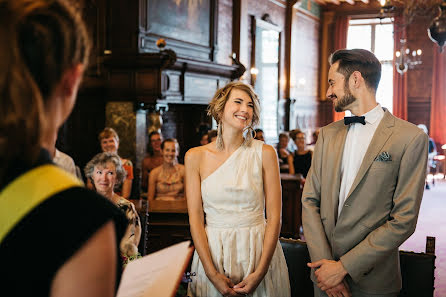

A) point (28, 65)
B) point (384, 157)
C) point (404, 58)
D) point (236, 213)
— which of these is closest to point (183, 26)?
point (404, 58)

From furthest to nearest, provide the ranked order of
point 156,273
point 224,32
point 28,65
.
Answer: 1. point 224,32
2. point 156,273
3. point 28,65

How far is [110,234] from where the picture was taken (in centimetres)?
74

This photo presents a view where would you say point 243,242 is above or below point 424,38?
below

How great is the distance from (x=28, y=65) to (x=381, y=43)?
17874mm

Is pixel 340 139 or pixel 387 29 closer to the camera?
pixel 340 139

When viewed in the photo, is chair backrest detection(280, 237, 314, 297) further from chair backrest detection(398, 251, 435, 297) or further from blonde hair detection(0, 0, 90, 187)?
blonde hair detection(0, 0, 90, 187)

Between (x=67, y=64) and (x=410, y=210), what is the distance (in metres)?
1.75

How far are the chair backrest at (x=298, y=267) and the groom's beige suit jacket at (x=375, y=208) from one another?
247 millimetres

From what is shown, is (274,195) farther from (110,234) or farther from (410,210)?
(110,234)

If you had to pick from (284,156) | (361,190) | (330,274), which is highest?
(361,190)

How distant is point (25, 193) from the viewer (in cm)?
71

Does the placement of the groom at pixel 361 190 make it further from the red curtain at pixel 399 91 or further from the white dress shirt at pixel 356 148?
the red curtain at pixel 399 91

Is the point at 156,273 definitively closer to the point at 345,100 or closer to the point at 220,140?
the point at 345,100

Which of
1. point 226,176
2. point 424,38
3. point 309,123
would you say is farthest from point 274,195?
point 424,38
